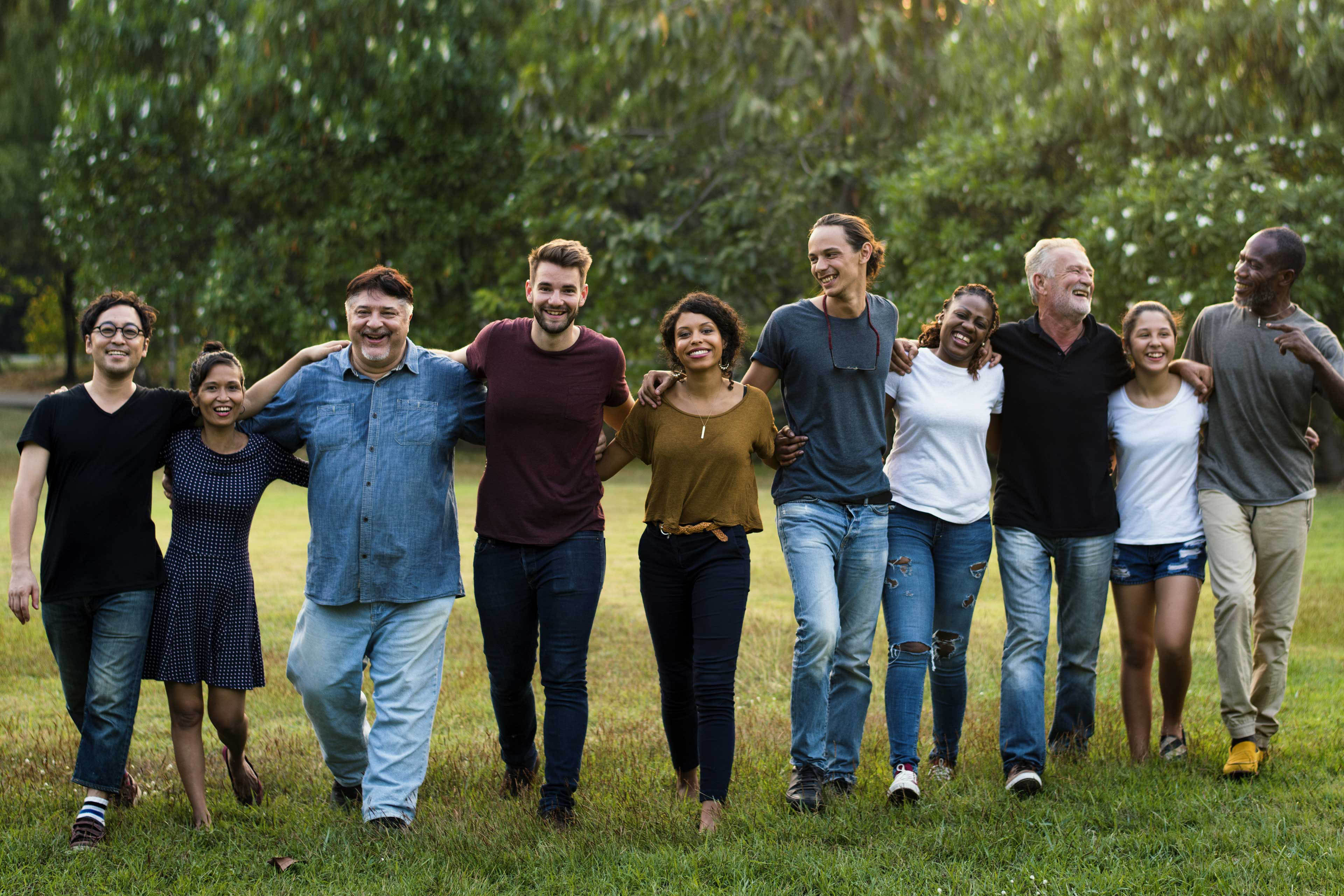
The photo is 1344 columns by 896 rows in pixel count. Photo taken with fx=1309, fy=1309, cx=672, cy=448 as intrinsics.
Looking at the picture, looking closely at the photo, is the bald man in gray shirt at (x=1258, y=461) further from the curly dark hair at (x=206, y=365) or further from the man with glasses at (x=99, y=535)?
the man with glasses at (x=99, y=535)

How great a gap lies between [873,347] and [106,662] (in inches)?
127

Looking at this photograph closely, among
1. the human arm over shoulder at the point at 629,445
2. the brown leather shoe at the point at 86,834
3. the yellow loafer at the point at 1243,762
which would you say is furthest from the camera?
the yellow loafer at the point at 1243,762

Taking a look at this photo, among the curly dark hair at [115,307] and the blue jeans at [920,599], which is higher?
the curly dark hair at [115,307]

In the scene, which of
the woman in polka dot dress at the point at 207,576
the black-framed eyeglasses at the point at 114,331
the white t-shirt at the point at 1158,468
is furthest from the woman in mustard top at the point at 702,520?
the black-framed eyeglasses at the point at 114,331

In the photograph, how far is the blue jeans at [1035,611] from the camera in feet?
18.0

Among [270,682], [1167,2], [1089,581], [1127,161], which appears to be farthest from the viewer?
[1127,161]

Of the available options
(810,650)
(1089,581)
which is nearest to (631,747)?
(810,650)

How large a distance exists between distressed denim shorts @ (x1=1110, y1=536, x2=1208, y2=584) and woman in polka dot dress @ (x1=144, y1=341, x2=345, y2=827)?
11.9 ft

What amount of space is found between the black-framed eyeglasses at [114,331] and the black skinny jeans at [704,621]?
7.02 ft

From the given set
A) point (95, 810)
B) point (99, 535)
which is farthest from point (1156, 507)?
point (95, 810)

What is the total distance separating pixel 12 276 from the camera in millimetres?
41688

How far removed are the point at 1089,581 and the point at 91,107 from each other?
23931 mm

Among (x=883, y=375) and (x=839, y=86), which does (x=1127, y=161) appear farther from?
(x=883, y=375)

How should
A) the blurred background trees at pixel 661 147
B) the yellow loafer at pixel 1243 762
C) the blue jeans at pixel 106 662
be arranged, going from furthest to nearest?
the blurred background trees at pixel 661 147 → the yellow loafer at pixel 1243 762 → the blue jeans at pixel 106 662
